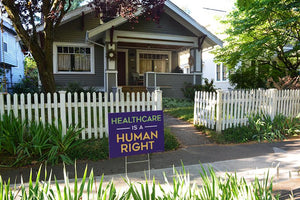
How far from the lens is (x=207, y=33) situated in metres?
13.0

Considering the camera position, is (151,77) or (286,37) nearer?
(286,37)

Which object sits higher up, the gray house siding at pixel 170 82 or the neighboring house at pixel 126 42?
the neighboring house at pixel 126 42

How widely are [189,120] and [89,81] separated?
7736 mm

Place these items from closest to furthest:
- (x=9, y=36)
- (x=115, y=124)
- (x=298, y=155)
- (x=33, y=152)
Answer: (x=115, y=124)
(x=33, y=152)
(x=298, y=155)
(x=9, y=36)

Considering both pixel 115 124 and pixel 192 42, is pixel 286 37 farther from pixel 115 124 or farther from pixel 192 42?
pixel 115 124

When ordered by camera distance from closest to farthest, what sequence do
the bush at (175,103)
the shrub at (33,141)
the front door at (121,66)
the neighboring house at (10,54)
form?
the shrub at (33,141)
the bush at (175,103)
the front door at (121,66)
the neighboring house at (10,54)

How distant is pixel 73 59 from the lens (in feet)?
44.1

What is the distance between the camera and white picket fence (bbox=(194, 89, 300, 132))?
22.4ft

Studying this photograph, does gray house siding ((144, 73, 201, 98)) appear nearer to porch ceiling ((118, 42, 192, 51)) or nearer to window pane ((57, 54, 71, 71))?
porch ceiling ((118, 42, 192, 51))

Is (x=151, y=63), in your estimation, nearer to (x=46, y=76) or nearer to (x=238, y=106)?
(x=238, y=106)

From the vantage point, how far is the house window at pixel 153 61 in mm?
16234

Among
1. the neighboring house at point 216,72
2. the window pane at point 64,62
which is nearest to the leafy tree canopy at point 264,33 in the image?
the neighboring house at point 216,72

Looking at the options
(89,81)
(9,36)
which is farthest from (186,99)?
(9,36)

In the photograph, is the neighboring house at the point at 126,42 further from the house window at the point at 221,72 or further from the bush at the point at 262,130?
the house window at the point at 221,72
